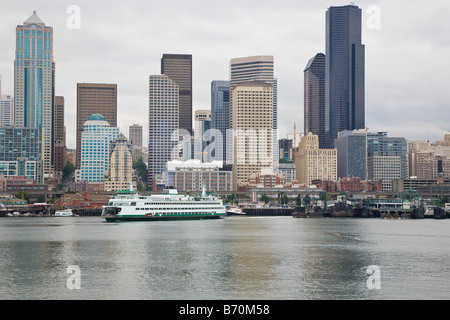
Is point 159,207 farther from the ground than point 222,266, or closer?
farther from the ground

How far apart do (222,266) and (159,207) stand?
9607 cm

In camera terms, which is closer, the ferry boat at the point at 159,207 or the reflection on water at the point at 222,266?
the reflection on water at the point at 222,266

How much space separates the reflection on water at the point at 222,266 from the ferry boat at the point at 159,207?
48387mm

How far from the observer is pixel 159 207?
166 meters

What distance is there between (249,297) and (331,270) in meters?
16.9

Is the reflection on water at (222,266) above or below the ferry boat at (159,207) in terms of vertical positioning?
below

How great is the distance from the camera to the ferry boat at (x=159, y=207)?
160 metres

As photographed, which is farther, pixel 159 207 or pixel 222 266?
pixel 159 207

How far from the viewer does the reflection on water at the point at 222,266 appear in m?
57.0

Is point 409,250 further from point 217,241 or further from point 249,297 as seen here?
point 249,297

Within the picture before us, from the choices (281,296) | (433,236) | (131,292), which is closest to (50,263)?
(131,292)

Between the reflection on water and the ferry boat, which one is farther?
the ferry boat

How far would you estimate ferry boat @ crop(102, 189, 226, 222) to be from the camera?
160 meters

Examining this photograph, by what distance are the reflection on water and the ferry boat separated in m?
48.4
